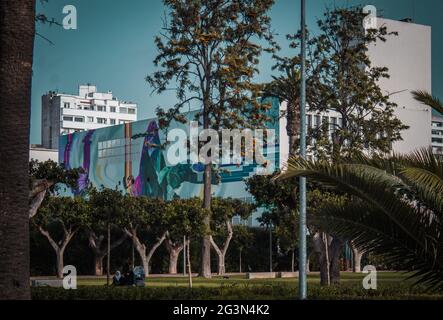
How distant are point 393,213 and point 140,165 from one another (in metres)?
75.4

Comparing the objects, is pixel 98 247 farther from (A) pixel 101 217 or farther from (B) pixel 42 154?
(B) pixel 42 154

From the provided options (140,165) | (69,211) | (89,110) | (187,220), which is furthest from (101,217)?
(89,110)

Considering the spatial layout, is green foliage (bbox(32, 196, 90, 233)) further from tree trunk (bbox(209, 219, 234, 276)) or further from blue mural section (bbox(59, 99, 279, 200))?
blue mural section (bbox(59, 99, 279, 200))

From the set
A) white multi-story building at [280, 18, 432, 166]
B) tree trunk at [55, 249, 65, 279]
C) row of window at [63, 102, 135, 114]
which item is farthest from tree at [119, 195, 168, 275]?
row of window at [63, 102, 135, 114]

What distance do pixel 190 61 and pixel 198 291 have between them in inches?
1011

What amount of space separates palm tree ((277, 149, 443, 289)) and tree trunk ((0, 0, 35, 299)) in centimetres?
403

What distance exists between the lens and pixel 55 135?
12344cm

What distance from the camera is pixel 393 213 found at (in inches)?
545

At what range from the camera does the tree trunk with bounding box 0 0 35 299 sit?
491 inches

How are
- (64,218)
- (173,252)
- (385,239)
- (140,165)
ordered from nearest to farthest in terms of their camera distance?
(385,239)
(64,218)
(173,252)
(140,165)

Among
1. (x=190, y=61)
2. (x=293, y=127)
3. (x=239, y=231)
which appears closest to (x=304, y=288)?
(x=293, y=127)

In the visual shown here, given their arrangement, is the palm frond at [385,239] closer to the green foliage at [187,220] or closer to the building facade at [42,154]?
the green foliage at [187,220]

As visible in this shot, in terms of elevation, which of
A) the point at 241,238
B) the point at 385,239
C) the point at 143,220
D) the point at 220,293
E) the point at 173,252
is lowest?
the point at 220,293
